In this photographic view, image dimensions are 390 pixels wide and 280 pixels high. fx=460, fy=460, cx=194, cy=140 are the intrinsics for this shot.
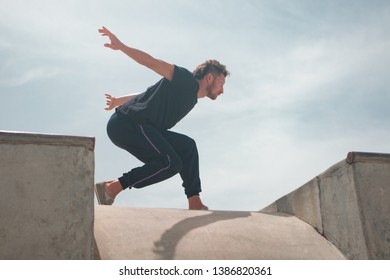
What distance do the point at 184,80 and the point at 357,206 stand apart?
2.14 meters

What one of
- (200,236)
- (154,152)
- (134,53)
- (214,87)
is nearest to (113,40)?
(134,53)

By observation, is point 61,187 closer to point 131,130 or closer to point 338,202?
point 131,130

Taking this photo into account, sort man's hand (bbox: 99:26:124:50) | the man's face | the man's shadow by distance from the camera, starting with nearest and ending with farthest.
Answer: the man's shadow, man's hand (bbox: 99:26:124:50), the man's face

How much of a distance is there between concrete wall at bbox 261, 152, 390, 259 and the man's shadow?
76 cm

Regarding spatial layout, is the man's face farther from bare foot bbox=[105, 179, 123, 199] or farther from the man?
bare foot bbox=[105, 179, 123, 199]

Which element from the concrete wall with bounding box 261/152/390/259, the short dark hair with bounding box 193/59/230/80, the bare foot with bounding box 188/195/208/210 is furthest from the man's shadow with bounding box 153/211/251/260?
the short dark hair with bounding box 193/59/230/80

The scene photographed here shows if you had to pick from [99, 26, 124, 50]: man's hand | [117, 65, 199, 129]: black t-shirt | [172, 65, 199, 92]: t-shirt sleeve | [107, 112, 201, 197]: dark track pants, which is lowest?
[107, 112, 201, 197]: dark track pants

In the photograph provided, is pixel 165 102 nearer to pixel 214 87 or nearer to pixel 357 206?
pixel 214 87

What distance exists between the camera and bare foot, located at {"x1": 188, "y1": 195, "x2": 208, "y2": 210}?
4.77 metres

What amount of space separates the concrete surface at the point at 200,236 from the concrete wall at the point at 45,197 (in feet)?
1.11

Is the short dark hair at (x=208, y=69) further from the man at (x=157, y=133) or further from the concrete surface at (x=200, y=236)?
the concrete surface at (x=200, y=236)

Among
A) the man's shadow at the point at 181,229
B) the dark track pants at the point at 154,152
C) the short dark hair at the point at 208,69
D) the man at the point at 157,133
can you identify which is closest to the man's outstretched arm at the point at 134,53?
the man at the point at 157,133

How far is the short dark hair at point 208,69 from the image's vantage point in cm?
522

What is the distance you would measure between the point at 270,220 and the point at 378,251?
105 cm
